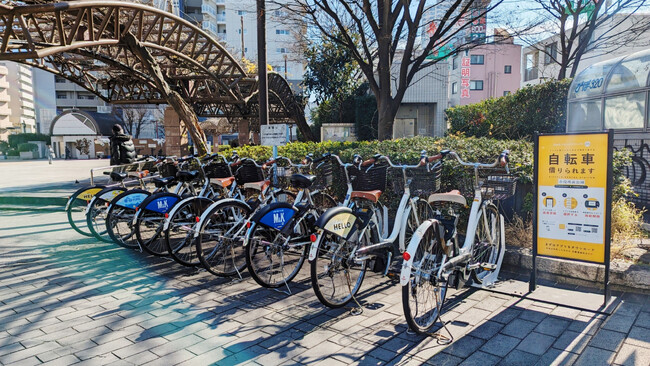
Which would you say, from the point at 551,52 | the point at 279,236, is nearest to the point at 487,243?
the point at 279,236

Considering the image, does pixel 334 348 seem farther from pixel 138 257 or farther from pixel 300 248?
pixel 138 257

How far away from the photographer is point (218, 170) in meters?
6.03

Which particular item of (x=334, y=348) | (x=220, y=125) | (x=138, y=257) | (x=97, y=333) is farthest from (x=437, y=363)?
(x=220, y=125)

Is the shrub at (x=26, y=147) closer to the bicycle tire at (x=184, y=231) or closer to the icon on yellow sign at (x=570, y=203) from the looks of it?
the bicycle tire at (x=184, y=231)

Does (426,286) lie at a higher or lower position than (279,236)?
lower

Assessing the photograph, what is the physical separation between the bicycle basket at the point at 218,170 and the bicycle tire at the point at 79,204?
Result: 1.85 m

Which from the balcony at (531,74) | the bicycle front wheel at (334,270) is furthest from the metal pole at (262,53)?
the balcony at (531,74)

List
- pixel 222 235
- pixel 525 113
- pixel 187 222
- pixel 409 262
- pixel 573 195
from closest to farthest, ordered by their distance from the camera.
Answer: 1. pixel 409 262
2. pixel 573 195
3. pixel 222 235
4. pixel 187 222
5. pixel 525 113

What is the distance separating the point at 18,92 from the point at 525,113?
280 feet

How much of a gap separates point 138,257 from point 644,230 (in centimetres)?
680

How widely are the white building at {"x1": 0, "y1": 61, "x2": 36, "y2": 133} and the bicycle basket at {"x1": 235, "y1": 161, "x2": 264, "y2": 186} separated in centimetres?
8020

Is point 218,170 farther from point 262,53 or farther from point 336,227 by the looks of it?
point 262,53

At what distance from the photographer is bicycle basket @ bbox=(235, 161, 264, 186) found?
18.6 ft

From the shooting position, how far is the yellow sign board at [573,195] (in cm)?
383
